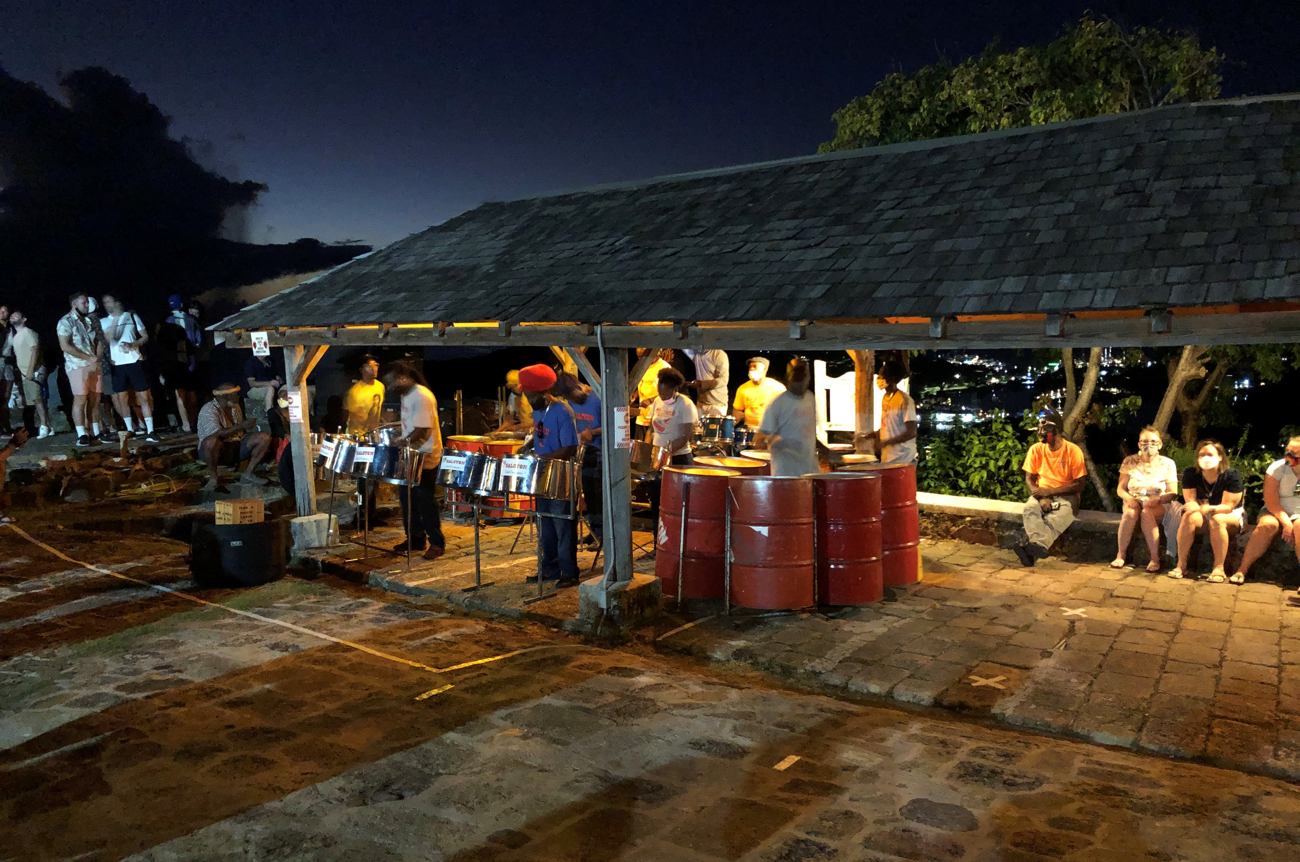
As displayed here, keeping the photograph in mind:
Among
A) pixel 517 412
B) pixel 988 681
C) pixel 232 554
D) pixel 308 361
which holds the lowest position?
pixel 988 681

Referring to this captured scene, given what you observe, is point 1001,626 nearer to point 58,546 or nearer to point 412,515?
point 412,515

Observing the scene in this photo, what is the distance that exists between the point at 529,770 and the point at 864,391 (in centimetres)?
778

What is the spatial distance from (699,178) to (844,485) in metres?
4.29

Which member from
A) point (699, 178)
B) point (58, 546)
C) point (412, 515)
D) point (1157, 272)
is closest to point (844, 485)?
point (1157, 272)

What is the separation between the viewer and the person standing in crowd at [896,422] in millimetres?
9320

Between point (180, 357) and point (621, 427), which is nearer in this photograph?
point (621, 427)

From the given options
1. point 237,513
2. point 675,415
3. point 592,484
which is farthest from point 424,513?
point 675,415

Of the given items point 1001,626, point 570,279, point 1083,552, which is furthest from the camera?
point 1083,552

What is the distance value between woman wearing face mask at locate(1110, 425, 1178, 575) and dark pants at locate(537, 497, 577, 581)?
17.8 feet

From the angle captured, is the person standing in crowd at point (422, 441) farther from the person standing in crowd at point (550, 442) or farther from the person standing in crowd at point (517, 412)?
the person standing in crowd at point (517, 412)

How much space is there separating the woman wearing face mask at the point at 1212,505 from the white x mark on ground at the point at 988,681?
3.59m

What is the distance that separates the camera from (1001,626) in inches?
299

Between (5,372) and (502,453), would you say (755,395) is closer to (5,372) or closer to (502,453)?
(502,453)

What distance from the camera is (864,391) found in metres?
11.7
